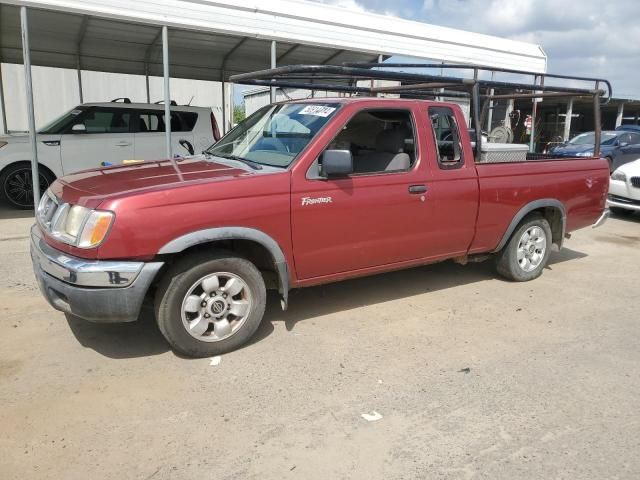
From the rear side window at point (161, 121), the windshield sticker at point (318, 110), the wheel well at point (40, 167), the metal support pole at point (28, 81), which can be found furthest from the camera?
the rear side window at point (161, 121)

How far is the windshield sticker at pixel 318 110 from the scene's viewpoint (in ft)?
13.9

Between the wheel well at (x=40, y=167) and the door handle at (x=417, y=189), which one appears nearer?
the door handle at (x=417, y=189)

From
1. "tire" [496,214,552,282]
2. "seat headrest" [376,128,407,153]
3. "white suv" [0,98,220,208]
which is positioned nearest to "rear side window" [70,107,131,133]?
"white suv" [0,98,220,208]

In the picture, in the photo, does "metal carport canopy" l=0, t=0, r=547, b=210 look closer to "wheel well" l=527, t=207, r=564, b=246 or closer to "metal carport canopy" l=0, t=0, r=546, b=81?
"metal carport canopy" l=0, t=0, r=546, b=81

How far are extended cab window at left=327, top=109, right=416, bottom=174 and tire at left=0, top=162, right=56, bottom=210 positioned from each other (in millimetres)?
6790

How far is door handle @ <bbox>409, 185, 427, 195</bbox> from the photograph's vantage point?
4.44m

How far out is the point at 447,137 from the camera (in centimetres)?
482

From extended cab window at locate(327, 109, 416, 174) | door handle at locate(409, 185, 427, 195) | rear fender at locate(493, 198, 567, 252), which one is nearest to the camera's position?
door handle at locate(409, 185, 427, 195)

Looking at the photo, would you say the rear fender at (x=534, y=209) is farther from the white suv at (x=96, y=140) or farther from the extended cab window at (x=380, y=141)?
the white suv at (x=96, y=140)

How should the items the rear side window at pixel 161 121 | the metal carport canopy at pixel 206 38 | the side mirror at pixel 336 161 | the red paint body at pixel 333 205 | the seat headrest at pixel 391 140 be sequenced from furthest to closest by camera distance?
the rear side window at pixel 161 121
the metal carport canopy at pixel 206 38
the seat headrest at pixel 391 140
the side mirror at pixel 336 161
the red paint body at pixel 333 205

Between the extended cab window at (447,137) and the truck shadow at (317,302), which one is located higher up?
the extended cab window at (447,137)

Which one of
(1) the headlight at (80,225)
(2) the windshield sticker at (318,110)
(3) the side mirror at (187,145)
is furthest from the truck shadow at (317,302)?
(3) the side mirror at (187,145)

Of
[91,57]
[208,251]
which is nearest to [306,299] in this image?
Result: [208,251]

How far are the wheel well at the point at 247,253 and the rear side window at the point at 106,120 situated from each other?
6975mm
